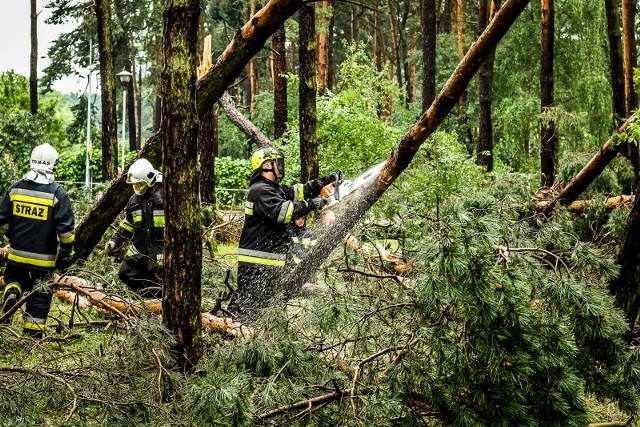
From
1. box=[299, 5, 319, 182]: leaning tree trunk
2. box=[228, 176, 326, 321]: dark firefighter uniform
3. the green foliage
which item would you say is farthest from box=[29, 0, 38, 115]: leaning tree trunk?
box=[228, 176, 326, 321]: dark firefighter uniform

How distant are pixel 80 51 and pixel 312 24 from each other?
25.8m

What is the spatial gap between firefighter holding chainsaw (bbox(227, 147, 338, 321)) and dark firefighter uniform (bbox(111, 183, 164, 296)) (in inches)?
29.8

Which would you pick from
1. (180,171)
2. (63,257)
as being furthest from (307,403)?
(63,257)

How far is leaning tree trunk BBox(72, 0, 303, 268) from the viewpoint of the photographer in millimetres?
5359

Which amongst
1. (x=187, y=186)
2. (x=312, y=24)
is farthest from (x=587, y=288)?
(x=312, y=24)

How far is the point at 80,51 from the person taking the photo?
3272cm

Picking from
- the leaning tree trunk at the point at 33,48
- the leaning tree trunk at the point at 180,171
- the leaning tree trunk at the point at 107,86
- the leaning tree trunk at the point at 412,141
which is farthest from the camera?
the leaning tree trunk at the point at 33,48

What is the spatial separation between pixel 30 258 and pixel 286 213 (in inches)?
91.4

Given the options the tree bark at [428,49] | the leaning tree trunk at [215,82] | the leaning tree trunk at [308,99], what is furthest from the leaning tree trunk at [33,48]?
the leaning tree trunk at [215,82]

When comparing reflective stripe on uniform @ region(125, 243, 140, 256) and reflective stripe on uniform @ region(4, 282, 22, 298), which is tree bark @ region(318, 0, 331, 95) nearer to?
reflective stripe on uniform @ region(125, 243, 140, 256)

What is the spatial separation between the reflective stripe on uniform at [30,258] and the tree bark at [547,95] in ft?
31.8

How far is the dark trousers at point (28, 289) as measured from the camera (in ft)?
19.9

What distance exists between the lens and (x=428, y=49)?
16.7 m

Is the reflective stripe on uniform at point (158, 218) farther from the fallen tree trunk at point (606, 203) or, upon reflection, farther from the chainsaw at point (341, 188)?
the fallen tree trunk at point (606, 203)
